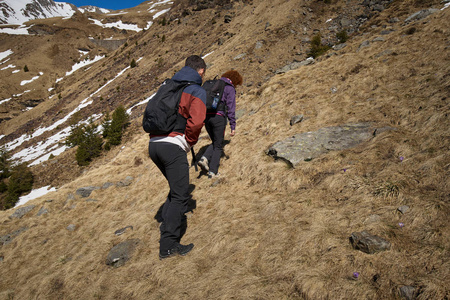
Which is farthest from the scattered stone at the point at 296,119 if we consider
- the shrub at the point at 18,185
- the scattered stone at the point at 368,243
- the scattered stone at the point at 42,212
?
the shrub at the point at 18,185

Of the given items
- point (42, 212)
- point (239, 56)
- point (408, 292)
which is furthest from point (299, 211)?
point (239, 56)

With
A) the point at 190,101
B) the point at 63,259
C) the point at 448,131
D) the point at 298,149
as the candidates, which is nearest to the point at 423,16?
the point at 448,131

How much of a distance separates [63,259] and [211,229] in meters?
3.99

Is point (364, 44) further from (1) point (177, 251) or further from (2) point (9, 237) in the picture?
(2) point (9, 237)

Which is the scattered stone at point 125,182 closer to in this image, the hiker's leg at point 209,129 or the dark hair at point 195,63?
the hiker's leg at point 209,129

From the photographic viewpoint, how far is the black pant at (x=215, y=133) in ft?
19.9

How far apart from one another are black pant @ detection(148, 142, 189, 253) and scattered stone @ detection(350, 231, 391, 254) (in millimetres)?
2736

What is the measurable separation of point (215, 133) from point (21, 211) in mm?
8788

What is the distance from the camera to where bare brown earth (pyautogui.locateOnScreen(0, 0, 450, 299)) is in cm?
286

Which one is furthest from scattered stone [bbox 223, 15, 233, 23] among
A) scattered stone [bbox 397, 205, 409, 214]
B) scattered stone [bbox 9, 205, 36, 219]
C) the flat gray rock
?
scattered stone [bbox 397, 205, 409, 214]

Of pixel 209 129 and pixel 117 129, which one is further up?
pixel 117 129

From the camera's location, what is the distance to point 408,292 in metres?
2.30

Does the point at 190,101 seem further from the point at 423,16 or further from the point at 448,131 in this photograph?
the point at 423,16

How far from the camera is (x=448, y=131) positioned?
185 inches
